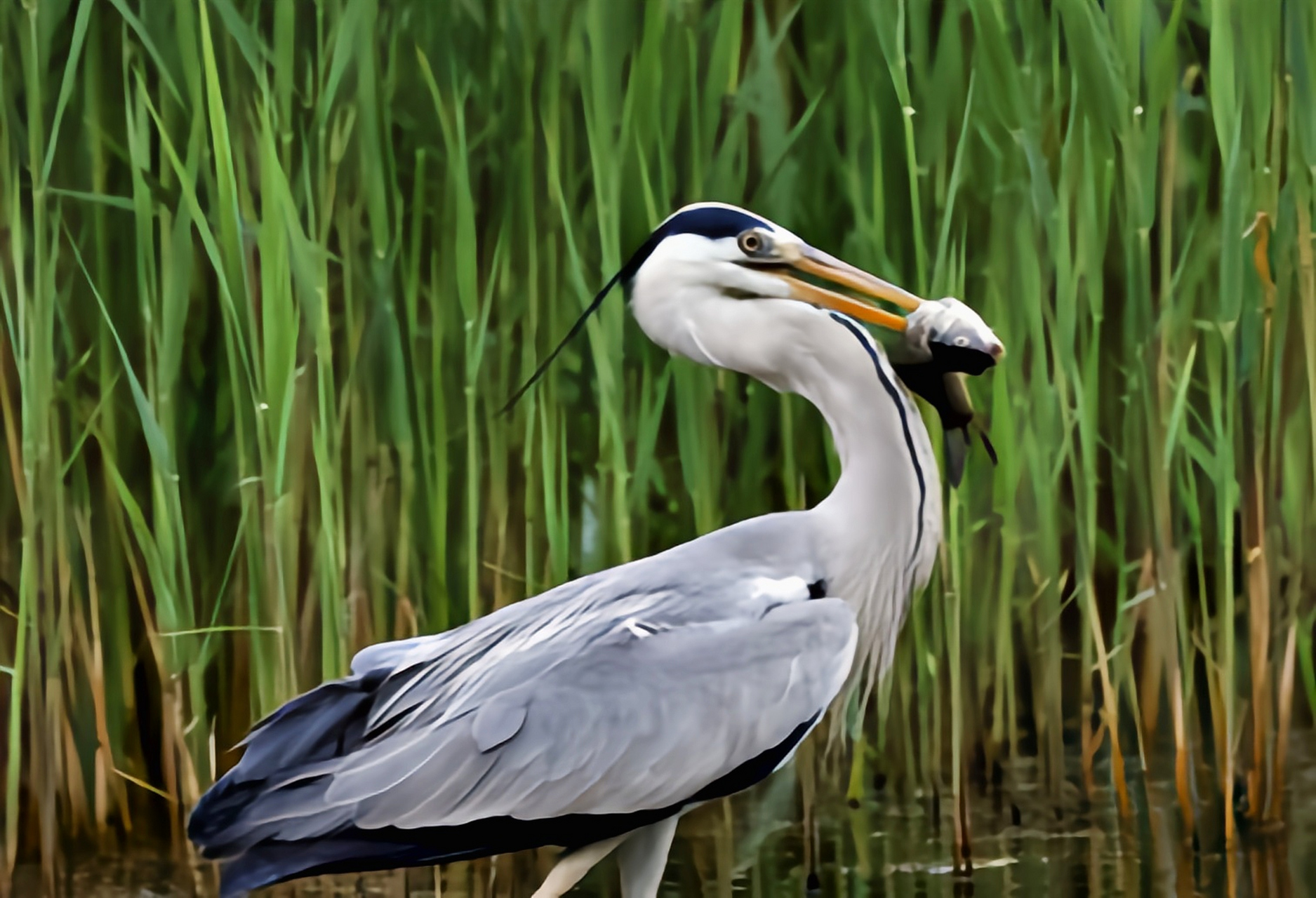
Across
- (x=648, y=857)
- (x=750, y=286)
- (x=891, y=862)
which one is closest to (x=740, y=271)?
(x=750, y=286)

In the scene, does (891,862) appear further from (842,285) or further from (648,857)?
(842,285)

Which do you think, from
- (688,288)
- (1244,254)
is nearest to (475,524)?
(688,288)

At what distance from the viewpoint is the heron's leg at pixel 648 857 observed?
6.63 ft

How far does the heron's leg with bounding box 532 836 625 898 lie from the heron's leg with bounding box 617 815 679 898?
0.05 meters

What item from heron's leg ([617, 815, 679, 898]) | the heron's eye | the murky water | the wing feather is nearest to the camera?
the wing feather

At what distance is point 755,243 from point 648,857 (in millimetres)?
816

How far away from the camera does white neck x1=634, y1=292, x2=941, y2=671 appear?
2.10m

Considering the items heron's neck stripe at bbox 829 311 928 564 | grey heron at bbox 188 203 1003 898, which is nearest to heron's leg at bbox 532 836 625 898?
grey heron at bbox 188 203 1003 898

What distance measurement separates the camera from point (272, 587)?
2324 mm

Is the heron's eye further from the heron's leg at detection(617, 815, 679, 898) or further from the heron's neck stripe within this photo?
the heron's leg at detection(617, 815, 679, 898)

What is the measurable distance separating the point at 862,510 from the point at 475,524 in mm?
603

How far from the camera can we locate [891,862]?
2.38m

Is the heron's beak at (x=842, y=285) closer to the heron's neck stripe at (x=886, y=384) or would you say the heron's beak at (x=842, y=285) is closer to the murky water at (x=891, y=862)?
the heron's neck stripe at (x=886, y=384)

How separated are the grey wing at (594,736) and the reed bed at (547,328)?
41 cm
